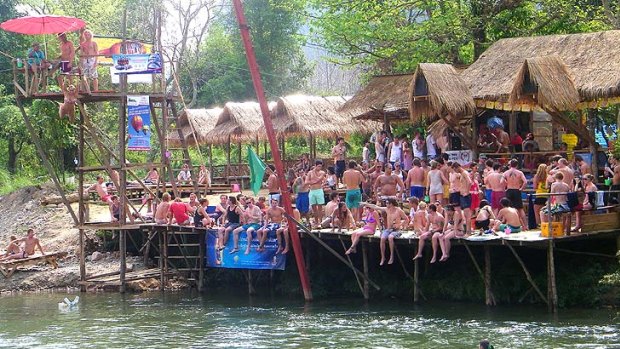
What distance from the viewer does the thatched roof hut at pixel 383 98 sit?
100ft

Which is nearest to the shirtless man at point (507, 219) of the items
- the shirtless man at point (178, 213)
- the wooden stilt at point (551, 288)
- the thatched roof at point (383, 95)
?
the wooden stilt at point (551, 288)

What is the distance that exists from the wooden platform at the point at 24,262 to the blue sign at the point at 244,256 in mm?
5673

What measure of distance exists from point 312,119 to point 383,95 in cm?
511

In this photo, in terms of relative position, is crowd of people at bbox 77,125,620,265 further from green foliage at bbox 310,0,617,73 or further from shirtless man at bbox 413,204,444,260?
green foliage at bbox 310,0,617,73

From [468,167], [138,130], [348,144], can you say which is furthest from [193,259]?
[348,144]

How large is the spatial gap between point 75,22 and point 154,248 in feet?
23.8

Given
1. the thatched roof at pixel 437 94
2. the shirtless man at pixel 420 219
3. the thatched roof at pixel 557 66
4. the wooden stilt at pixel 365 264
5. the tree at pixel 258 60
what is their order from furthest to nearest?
the tree at pixel 258 60 < the thatched roof at pixel 437 94 < the wooden stilt at pixel 365 264 < the thatched roof at pixel 557 66 < the shirtless man at pixel 420 219

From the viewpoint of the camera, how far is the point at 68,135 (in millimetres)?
37781

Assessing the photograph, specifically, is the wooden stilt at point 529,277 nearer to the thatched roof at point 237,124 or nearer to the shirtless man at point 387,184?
the shirtless man at point 387,184

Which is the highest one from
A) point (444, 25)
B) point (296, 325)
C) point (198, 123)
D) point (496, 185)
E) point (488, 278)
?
point (444, 25)

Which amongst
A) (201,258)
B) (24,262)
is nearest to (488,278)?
(201,258)

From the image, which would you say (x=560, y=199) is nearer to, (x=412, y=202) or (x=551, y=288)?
(x=551, y=288)

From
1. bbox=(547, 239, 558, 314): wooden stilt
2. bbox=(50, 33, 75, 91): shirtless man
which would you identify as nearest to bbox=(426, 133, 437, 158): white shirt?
bbox=(547, 239, 558, 314): wooden stilt

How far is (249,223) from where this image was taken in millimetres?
27391
